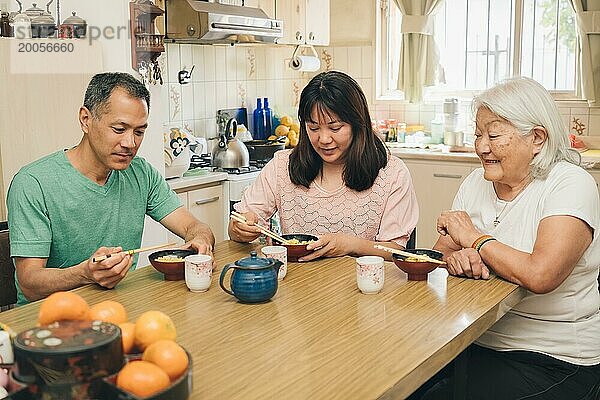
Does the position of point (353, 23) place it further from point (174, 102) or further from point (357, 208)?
point (357, 208)

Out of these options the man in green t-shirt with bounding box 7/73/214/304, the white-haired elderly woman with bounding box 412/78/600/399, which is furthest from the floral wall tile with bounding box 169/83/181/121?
the white-haired elderly woman with bounding box 412/78/600/399

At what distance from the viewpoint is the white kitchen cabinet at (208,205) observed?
4.11 meters

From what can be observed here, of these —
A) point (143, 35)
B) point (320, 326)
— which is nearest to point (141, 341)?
point (320, 326)

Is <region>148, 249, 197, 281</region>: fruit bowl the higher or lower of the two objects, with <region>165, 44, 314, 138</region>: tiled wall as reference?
lower

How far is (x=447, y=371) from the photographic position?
2.40 meters

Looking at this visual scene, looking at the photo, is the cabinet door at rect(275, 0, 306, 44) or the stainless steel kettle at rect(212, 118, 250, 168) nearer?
the stainless steel kettle at rect(212, 118, 250, 168)

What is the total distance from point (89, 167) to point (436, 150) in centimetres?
312

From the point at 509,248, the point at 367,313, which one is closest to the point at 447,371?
the point at 509,248

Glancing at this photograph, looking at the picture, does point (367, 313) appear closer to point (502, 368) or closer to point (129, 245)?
point (502, 368)

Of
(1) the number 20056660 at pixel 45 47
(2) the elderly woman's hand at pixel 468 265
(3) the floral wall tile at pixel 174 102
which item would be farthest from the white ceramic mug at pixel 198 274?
(3) the floral wall tile at pixel 174 102

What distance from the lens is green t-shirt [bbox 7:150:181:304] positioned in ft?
7.25

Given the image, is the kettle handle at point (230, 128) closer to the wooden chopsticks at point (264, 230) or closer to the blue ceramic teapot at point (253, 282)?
the wooden chopsticks at point (264, 230)

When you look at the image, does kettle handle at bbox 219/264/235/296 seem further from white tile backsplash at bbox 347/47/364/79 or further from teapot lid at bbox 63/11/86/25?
white tile backsplash at bbox 347/47/364/79

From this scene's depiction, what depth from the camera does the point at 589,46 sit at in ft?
15.4
